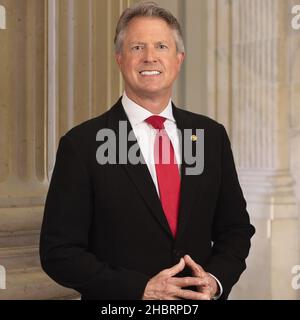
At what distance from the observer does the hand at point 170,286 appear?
165 cm

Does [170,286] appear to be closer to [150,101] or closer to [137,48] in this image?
[150,101]

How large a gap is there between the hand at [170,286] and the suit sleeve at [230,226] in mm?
169

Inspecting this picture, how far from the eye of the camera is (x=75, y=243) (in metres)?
1.67

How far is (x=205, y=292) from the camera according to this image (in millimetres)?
1690

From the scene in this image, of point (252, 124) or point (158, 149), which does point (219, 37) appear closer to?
point (252, 124)

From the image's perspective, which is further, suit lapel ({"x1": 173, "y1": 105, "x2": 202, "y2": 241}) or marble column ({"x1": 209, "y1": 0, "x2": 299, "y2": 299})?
marble column ({"x1": 209, "y1": 0, "x2": 299, "y2": 299})

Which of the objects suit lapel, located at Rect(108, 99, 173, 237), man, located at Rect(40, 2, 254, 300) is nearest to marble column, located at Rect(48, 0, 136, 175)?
man, located at Rect(40, 2, 254, 300)

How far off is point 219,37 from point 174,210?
2693mm

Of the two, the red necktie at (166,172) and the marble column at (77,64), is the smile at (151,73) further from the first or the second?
the marble column at (77,64)

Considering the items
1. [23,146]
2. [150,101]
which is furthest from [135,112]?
[23,146]

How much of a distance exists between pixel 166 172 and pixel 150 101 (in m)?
0.21

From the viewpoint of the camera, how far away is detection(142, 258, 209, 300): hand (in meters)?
1.65

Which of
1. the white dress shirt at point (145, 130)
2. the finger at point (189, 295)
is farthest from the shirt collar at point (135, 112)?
the finger at point (189, 295)

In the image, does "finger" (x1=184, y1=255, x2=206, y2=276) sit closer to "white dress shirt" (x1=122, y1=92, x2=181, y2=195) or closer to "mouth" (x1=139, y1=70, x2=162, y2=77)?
"white dress shirt" (x1=122, y1=92, x2=181, y2=195)
